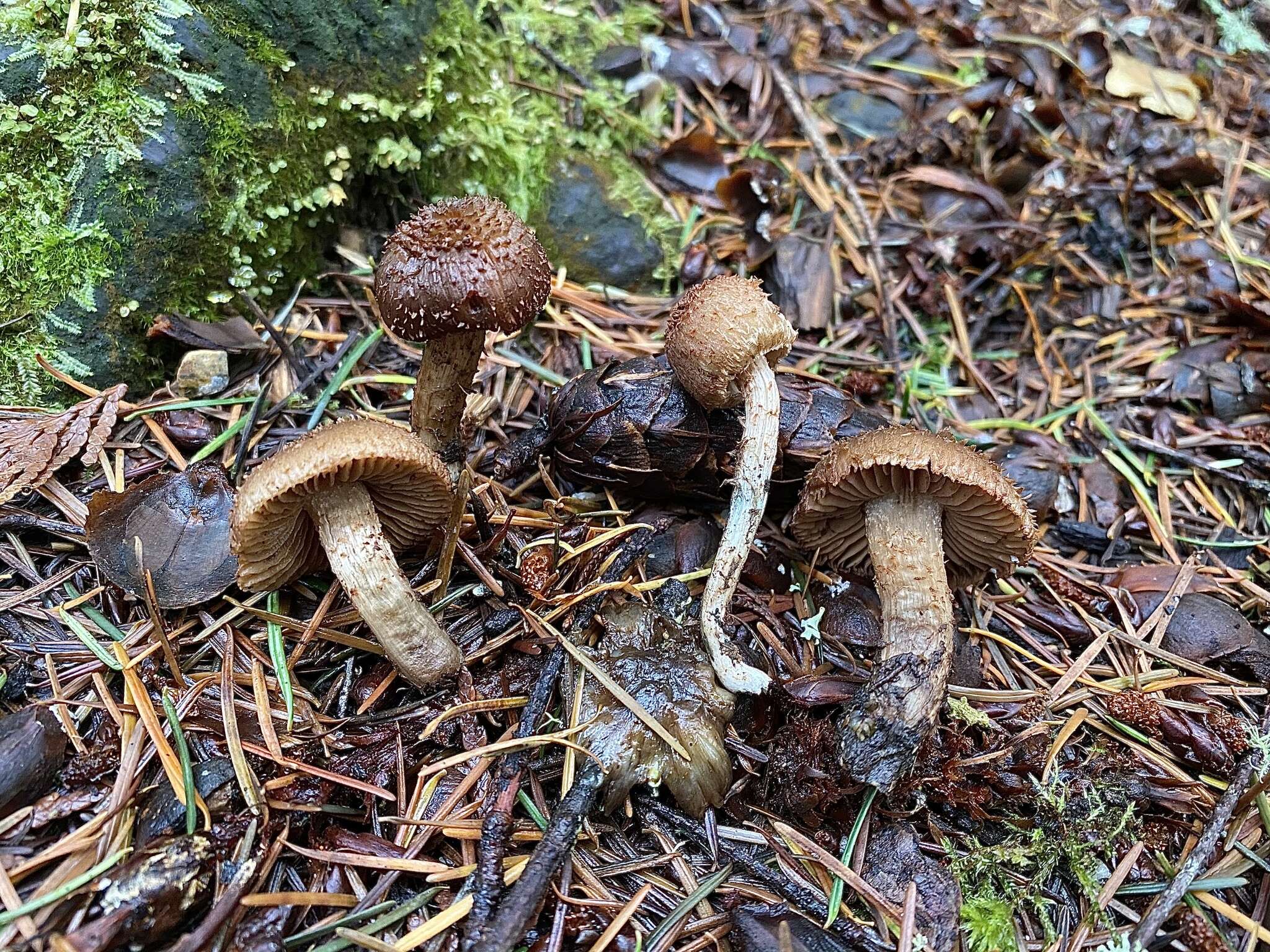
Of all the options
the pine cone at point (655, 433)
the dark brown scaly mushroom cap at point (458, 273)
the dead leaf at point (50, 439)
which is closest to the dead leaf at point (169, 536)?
the dead leaf at point (50, 439)

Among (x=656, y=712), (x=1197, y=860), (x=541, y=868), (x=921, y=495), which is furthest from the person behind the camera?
(x=921, y=495)

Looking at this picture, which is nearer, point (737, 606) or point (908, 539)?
point (908, 539)

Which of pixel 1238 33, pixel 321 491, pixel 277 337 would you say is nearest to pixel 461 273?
pixel 321 491

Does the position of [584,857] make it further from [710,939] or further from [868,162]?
[868,162]

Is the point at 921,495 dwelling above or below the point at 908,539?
above

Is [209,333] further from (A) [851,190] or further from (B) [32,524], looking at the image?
(A) [851,190]

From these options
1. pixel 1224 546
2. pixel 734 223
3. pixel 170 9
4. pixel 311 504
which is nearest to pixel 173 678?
pixel 311 504

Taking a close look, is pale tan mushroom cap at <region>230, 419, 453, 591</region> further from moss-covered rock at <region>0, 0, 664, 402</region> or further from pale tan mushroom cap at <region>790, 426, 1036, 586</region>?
pale tan mushroom cap at <region>790, 426, 1036, 586</region>

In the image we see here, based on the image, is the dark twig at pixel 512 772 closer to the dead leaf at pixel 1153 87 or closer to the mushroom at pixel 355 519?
the mushroom at pixel 355 519
